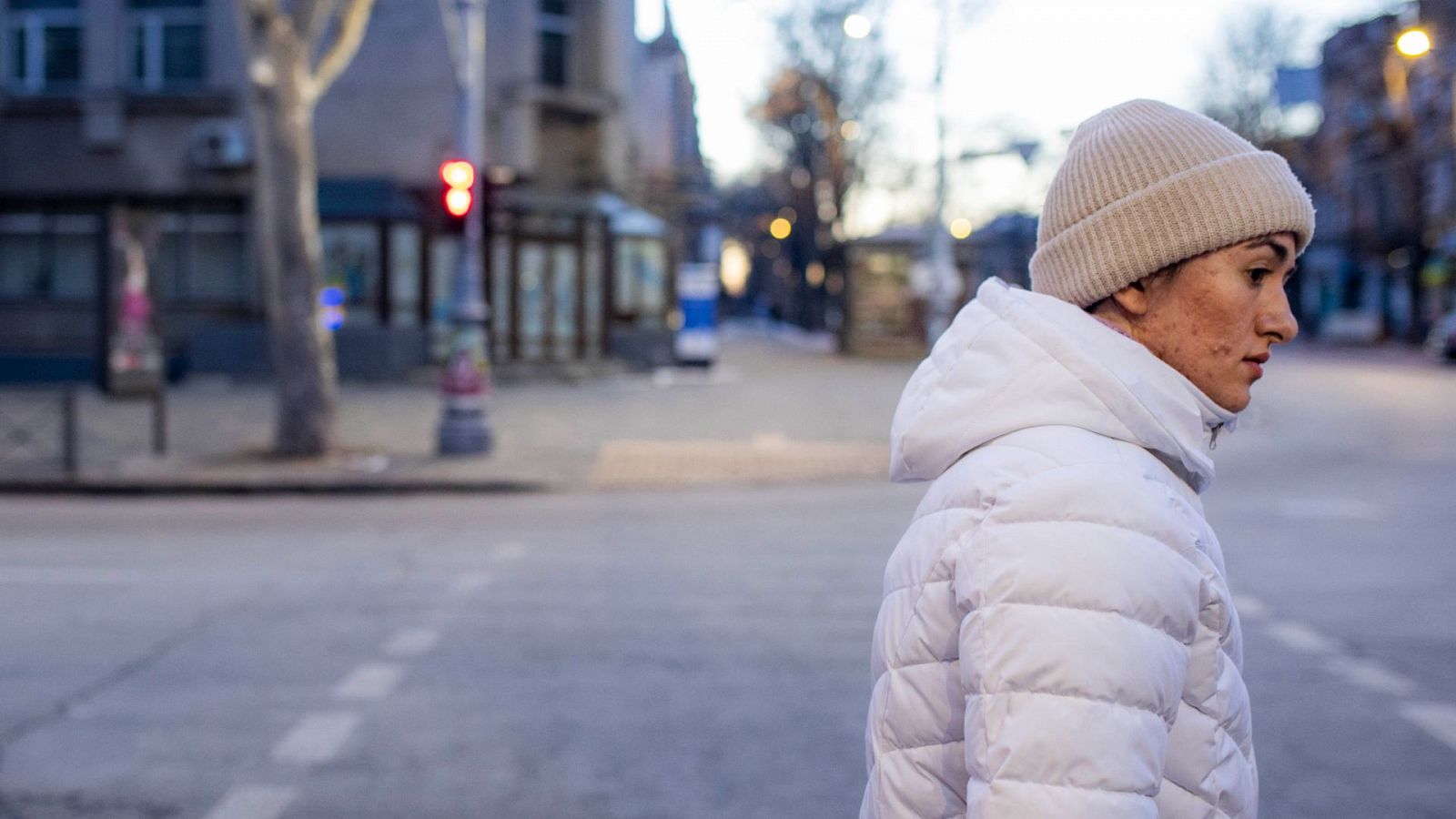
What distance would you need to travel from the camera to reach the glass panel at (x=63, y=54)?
94.7 ft

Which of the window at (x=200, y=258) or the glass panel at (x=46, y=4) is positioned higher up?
the glass panel at (x=46, y=4)

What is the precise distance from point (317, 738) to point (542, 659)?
1.47 meters

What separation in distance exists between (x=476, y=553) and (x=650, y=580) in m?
1.69

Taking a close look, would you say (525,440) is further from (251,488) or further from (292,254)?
(251,488)

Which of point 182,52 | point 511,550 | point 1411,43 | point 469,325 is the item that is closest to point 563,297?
point 182,52

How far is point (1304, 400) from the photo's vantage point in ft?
89.8

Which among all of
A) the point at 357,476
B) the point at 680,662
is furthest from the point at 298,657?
the point at 357,476

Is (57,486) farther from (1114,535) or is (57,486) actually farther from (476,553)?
(1114,535)

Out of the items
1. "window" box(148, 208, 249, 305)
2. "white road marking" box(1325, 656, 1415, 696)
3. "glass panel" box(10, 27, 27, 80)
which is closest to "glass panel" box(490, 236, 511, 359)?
"window" box(148, 208, 249, 305)

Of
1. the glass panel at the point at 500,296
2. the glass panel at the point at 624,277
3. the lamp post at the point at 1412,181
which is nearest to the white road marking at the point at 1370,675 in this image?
the glass panel at the point at 500,296

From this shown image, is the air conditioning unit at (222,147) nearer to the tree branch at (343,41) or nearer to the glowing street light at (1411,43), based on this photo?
the tree branch at (343,41)

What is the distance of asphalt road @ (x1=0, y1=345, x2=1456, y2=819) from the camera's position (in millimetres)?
4844

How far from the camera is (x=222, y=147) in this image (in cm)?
2875

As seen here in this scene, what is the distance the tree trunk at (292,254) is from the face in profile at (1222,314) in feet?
46.1
